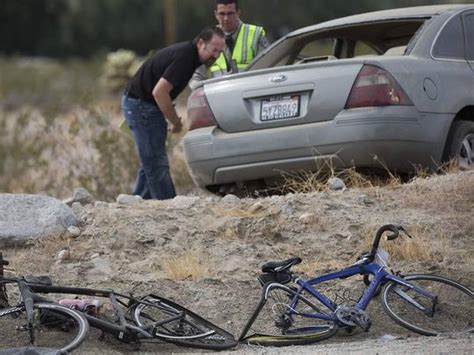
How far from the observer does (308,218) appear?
9.88 meters

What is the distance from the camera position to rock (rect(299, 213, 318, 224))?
32.4 ft

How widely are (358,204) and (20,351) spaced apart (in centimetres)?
363

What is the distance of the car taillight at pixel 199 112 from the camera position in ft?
35.8

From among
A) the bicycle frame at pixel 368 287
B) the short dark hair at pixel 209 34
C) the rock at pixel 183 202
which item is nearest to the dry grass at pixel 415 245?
the bicycle frame at pixel 368 287

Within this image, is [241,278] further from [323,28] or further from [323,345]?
[323,28]

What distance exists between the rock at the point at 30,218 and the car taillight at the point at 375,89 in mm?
2286

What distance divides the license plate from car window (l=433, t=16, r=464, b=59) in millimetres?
1190

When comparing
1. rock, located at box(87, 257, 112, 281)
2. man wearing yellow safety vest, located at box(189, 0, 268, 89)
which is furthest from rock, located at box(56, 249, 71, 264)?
man wearing yellow safety vest, located at box(189, 0, 268, 89)

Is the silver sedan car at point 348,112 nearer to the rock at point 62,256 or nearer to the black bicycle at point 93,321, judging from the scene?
the rock at point 62,256

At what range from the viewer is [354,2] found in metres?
40.2

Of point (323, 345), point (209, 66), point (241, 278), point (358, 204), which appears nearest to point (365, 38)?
point (209, 66)

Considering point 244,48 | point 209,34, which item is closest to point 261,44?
point 244,48

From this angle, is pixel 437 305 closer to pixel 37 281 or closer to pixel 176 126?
pixel 37 281

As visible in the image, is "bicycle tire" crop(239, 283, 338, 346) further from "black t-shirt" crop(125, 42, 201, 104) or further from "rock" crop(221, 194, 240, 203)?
"black t-shirt" crop(125, 42, 201, 104)
